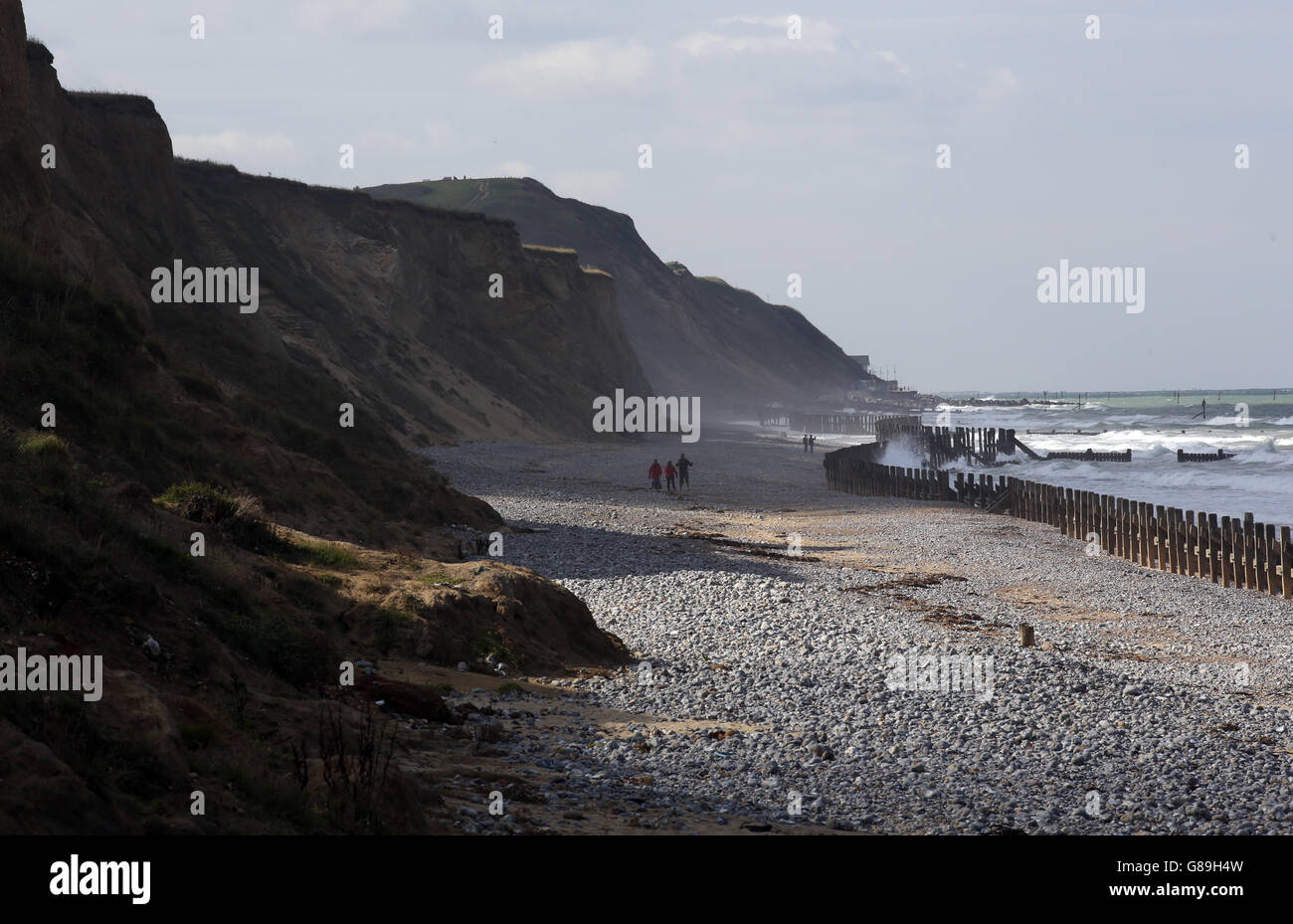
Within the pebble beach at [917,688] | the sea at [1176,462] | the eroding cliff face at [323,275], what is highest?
the eroding cliff face at [323,275]

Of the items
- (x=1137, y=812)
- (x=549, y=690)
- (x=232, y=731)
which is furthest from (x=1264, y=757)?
(x=232, y=731)

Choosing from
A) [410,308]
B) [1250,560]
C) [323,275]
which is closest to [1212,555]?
[1250,560]

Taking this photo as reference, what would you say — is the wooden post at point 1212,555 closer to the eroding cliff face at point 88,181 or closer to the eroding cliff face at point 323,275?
the eroding cliff face at point 323,275

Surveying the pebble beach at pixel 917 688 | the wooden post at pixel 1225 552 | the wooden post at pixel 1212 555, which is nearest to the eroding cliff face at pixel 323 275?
the pebble beach at pixel 917 688

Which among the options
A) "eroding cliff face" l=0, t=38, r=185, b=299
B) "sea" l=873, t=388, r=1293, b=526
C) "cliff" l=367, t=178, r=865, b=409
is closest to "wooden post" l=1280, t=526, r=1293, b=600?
"sea" l=873, t=388, r=1293, b=526

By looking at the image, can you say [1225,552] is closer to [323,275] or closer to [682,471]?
[682,471]

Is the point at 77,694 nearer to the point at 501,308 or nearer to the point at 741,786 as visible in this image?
the point at 741,786
